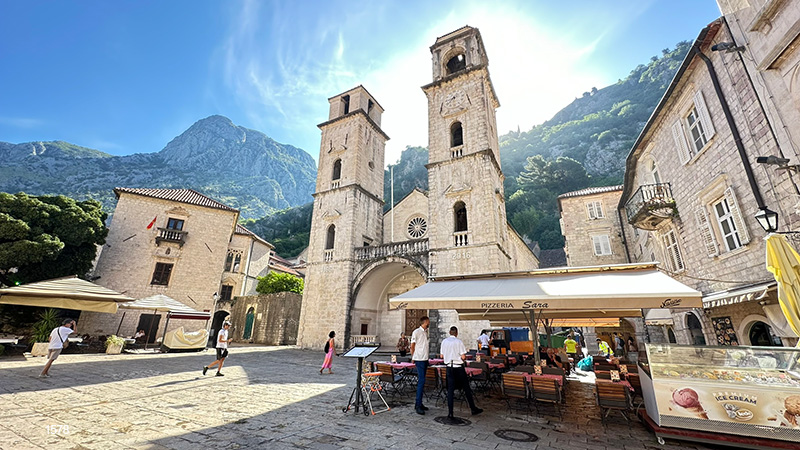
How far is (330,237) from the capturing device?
70.3 feet

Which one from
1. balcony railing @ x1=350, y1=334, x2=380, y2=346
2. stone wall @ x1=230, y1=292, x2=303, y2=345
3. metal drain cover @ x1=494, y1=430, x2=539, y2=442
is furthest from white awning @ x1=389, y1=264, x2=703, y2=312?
stone wall @ x1=230, y1=292, x2=303, y2=345

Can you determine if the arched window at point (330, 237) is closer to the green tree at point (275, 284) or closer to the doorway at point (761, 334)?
the green tree at point (275, 284)

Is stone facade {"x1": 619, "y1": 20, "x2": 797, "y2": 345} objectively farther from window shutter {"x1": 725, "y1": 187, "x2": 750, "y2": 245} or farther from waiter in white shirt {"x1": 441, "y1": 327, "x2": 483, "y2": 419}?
waiter in white shirt {"x1": 441, "y1": 327, "x2": 483, "y2": 419}

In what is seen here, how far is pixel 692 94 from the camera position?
9.54 meters

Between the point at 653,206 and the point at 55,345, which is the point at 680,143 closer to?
the point at 653,206

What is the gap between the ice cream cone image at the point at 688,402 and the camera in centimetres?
418

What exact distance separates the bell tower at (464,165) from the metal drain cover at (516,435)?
1089cm

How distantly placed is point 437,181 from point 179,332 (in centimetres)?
1565

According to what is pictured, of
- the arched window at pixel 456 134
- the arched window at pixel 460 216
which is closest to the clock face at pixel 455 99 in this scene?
the arched window at pixel 456 134

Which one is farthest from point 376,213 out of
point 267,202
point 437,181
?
point 267,202

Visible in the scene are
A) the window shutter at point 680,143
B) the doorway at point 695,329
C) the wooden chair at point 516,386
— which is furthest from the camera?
the doorway at point 695,329

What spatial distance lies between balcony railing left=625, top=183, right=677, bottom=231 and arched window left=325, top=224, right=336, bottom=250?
16780 mm

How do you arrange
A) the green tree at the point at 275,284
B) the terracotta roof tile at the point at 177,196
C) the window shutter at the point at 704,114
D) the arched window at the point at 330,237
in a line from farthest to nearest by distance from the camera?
1. the green tree at the point at 275,284
2. the arched window at the point at 330,237
3. the terracotta roof tile at the point at 177,196
4. the window shutter at the point at 704,114

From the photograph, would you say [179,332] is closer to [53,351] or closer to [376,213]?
[53,351]
